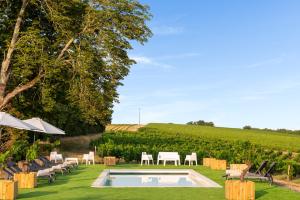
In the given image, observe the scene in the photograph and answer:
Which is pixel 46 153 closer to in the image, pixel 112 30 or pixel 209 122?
pixel 112 30

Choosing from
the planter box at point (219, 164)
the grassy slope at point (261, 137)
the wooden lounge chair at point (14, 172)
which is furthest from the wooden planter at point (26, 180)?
the grassy slope at point (261, 137)

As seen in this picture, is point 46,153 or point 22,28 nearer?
point 22,28

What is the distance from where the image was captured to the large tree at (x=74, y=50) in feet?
85.0

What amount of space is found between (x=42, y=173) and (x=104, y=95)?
1164 centimetres

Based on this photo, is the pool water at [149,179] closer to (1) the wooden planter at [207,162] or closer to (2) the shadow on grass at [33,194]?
(1) the wooden planter at [207,162]

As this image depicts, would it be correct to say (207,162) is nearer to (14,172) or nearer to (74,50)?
(74,50)

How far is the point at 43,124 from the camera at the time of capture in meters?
20.8

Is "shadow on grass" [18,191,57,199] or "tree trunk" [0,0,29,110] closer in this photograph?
"shadow on grass" [18,191,57,199]

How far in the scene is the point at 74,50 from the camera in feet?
90.8

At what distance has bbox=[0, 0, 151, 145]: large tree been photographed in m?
25.9

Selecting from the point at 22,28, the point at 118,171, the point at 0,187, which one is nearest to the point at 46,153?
the point at 22,28

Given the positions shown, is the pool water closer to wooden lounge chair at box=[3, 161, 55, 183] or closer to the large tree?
wooden lounge chair at box=[3, 161, 55, 183]

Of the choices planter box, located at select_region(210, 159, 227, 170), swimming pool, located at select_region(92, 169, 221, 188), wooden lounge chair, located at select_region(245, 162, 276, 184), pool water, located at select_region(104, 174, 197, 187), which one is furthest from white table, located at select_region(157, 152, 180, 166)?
wooden lounge chair, located at select_region(245, 162, 276, 184)

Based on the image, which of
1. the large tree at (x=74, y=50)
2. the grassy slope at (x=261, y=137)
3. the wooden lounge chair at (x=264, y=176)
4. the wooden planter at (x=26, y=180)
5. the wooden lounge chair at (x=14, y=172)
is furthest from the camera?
the grassy slope at (x=261, y=137)
